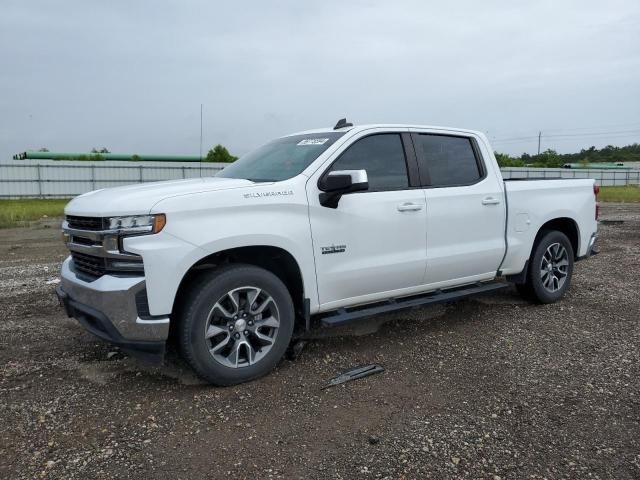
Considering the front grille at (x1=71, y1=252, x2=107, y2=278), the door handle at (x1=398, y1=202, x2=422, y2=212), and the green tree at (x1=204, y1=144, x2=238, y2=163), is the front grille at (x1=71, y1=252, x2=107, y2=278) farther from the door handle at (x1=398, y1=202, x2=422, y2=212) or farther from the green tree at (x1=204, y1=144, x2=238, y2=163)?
the green tree at (x1=204, y1=144, x2=238, y2=163)

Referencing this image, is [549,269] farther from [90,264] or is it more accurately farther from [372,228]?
[90,264]

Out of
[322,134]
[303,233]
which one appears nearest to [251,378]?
[303,233]

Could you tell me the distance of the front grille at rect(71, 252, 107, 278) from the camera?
3.60 m

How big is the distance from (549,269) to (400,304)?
2322 millimetres

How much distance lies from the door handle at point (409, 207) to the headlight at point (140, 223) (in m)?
2.01

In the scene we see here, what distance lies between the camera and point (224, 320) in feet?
12.4

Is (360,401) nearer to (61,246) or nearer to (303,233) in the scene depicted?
(303,233)

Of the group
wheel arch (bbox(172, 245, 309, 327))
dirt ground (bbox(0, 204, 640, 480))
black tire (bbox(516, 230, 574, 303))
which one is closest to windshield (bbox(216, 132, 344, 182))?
wheel arch (bbox(172, 245, 309, 327))

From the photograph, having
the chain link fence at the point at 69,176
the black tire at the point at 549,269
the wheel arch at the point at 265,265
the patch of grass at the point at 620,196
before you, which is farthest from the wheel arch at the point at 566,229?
Answer: the chain link fence at the point at 69,176

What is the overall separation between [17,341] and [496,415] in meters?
4.04

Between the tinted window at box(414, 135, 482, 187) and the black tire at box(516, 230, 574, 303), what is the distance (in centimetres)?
121

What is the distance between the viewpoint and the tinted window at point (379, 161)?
4.43m

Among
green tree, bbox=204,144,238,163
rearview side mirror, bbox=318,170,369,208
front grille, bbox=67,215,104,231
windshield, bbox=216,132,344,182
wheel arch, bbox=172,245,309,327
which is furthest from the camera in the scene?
green tree, bbox=204,144,238,163

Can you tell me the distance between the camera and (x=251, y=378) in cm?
388
